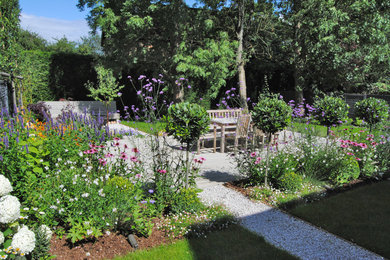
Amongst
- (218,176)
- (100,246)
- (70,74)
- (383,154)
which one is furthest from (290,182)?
(70,74)

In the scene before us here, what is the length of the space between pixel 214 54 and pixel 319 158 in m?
7.12

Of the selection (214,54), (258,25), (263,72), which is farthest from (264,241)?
(263,72)

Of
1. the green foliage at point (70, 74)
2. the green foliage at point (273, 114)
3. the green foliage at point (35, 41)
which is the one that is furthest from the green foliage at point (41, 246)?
the green foliage at point (35, 41)

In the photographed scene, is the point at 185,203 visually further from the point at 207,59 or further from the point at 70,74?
the point at 70,74

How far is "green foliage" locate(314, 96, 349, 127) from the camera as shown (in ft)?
18.9

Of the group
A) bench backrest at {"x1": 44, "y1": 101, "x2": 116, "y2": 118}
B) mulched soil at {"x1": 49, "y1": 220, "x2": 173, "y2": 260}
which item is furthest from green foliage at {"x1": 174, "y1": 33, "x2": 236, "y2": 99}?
mulched soil at {"x1": 49, "y1": 220, "x2": 173, "y2": 260}

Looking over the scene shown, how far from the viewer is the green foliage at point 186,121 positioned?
13.3 ft

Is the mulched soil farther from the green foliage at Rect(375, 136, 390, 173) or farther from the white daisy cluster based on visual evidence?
the green foliage at Rect(375, 136, 390, 173)

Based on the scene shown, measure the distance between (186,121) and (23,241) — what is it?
2323mm

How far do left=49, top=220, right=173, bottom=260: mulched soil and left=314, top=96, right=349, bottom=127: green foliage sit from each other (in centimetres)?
419

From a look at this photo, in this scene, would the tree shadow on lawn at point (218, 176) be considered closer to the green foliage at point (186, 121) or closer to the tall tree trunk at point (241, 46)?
the green foliage at point (186, 121)

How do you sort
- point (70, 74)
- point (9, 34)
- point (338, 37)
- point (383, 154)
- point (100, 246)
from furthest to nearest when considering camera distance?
1. point (70, 74)
2. point (338, 37)
3. point (9, 34)
4. point (383, 154)
5. point (100, 246)

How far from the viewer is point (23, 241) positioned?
244 cm

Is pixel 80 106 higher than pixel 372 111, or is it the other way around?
pixel 372 111
